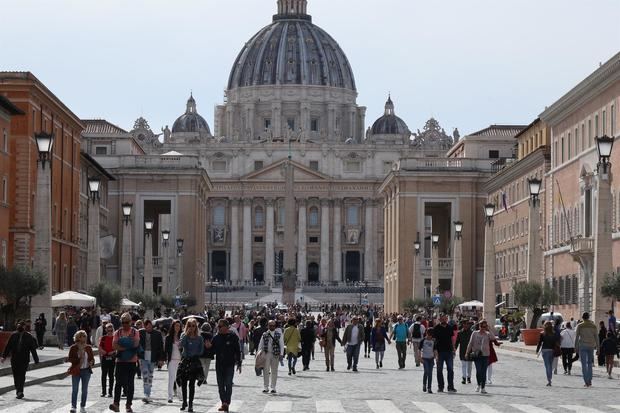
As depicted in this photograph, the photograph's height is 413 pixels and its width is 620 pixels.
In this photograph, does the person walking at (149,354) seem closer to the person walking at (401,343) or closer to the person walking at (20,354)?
the person walking at (20,354)

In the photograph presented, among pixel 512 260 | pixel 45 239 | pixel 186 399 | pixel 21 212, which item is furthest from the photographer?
pixel 512 260

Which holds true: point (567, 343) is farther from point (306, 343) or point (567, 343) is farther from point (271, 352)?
point (271, 352)

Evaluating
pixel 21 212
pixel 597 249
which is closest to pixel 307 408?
pixel 597 249

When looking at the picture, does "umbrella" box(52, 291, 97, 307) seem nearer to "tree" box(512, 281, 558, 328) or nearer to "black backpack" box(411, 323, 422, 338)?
"black backpack" box(411, 323, 422, 338)

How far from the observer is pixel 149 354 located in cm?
3189

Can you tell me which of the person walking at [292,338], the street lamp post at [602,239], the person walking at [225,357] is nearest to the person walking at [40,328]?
the person walking at [292,338]

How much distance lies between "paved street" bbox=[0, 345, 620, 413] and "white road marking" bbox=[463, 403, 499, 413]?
0.05 ft

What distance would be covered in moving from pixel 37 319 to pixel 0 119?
43.1 ft

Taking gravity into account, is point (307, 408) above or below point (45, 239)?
below

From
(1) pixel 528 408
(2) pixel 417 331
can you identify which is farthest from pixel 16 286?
(1) pixel 528 408

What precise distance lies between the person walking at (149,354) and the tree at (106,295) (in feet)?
97.6

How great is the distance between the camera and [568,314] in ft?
254

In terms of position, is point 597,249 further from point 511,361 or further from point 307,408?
point 307,408

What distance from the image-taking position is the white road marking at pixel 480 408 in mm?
27562
